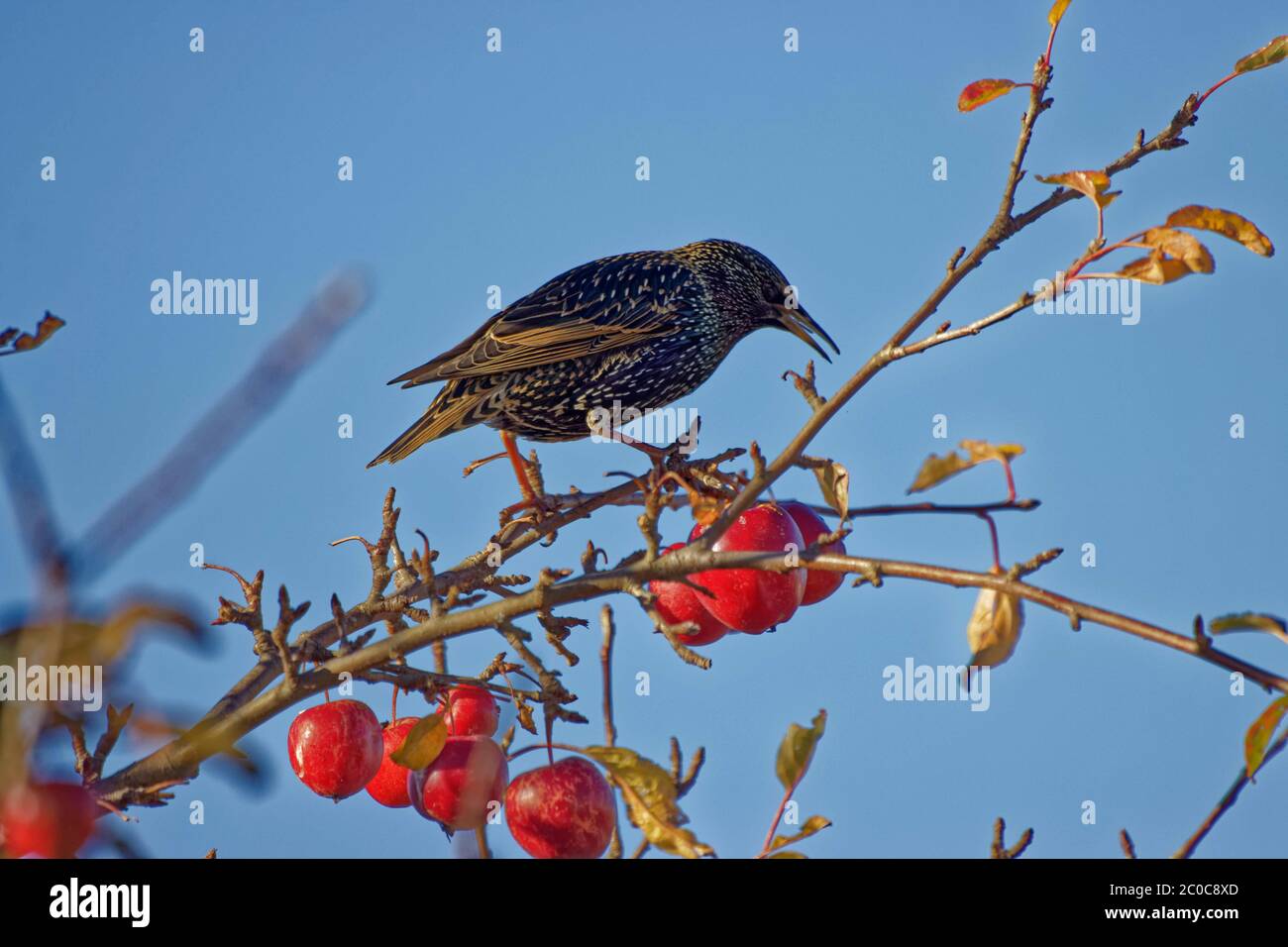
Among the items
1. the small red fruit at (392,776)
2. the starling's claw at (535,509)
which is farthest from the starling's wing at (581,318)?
the small red fruit at (392,776)

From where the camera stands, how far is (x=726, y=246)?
5.86 meters

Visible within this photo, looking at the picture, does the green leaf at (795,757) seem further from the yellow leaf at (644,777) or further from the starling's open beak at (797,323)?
the starling's open beak at (797,323)

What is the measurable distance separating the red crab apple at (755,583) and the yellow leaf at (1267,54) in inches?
51.6

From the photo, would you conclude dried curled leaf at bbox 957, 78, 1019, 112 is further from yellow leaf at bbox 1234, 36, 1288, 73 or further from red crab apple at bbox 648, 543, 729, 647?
red crab apple at bbox 648, 543, 729, 647

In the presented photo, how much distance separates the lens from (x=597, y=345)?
4.92m

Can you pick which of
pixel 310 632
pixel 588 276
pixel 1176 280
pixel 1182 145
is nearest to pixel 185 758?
pixel 310 632

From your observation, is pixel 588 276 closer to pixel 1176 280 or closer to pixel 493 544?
pixel 493 544

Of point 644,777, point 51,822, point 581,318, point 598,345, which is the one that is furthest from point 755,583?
point 581,318

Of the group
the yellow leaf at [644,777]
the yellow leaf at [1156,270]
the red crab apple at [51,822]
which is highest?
the yellow leaf at [1156,270]

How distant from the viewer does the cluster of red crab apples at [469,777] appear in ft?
9.11

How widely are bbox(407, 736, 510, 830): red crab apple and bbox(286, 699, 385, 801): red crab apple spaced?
0.14 meters

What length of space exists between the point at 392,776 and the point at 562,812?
0.66m

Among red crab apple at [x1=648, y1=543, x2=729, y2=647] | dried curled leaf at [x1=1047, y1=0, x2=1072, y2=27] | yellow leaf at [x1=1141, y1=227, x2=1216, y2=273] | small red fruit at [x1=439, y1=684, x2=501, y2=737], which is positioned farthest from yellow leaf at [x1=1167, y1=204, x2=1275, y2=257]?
small red fruit at [x1=439, y1=684, x2=501, y2=737]

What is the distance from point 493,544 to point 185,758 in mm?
1071
